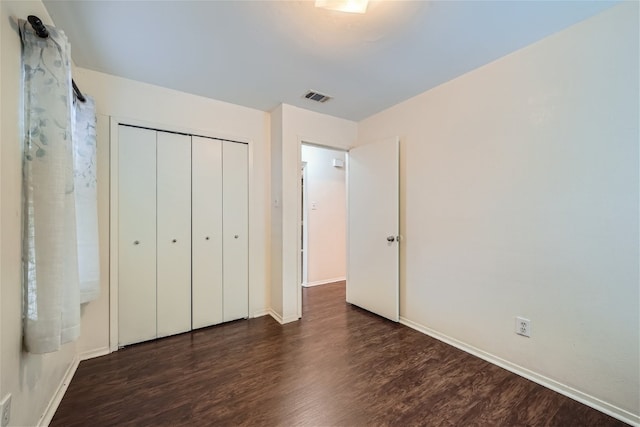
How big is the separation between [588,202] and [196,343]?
3.14 metres

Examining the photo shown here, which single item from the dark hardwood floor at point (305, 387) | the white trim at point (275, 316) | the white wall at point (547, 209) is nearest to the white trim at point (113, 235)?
the dark hardwood floor at point (305, 387)

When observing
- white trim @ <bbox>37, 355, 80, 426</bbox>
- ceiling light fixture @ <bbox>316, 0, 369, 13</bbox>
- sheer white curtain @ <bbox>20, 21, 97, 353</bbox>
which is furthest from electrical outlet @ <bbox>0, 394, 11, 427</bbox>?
ceiling light fixture @ <bbox>316, 0, 369, 13</bbox>

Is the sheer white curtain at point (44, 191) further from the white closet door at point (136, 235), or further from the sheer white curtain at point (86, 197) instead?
the white closet door at point (136, 235)

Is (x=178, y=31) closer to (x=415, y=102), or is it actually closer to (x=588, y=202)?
(x=415, y=102)

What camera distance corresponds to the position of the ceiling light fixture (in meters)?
1.40

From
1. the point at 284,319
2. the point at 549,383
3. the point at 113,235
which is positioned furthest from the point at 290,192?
the point at 549,383

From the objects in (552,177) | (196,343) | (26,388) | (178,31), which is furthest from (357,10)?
(196,343)

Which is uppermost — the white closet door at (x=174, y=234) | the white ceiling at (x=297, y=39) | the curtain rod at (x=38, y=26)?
the white ceiling at (x=297, y=39)

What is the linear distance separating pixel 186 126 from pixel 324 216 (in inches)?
95.7

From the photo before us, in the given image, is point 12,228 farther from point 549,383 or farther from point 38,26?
point 549,383

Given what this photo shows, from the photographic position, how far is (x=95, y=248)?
1911mm

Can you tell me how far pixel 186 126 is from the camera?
2541 millimetres

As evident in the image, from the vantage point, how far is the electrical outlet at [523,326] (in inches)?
72.8

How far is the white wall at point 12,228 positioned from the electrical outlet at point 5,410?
0.03m
